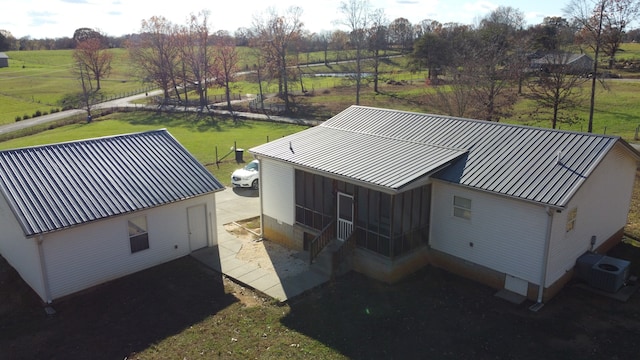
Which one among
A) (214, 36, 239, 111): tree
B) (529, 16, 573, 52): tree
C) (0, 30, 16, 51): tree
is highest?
(0, 30, 16, 51): tree

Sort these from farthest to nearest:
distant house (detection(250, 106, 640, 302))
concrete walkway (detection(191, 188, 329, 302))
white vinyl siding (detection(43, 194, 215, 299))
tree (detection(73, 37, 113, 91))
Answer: tree (detection(73, 37, 113, 91)) → concrete walkway (detection(191, 188, 329, 302)) → white vinyl siding (detection(43, 194, 215, 299)) → distant house (detection(250, 106, 640, 302))

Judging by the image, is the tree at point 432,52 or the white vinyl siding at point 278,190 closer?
the white vinyl siding at point 278,190

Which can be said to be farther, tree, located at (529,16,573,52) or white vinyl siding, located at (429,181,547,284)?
tree, located at (529,16,573,52)

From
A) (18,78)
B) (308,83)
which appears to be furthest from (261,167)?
(18,78)

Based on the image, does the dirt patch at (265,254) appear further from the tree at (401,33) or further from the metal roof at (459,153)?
the tree at (401,33)

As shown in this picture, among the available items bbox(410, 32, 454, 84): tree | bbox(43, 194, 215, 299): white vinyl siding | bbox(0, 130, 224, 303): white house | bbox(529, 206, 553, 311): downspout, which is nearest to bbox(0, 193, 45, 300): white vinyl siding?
bbox(0, 130, 224, 303): white house

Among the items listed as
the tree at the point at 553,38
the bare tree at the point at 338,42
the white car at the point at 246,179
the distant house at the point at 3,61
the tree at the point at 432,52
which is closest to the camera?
the white car at the point at 246,179

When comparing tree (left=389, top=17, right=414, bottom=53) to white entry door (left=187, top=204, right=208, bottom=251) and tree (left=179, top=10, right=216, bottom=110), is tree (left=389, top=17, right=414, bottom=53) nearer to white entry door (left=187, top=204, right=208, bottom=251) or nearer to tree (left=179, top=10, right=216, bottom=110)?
tree (left=179, top=10, right=216, bottom=110)

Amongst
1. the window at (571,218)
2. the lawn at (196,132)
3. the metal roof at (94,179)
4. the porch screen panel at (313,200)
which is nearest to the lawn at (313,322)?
the window at (571,218)

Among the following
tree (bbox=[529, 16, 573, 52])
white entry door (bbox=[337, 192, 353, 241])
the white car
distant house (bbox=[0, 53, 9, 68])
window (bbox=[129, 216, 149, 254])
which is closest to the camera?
window (bbox=[129, 216, 149, 254])
